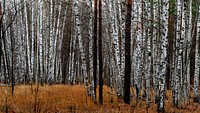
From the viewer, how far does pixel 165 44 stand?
1146cm

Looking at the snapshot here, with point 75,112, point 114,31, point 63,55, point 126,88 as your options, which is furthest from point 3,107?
point 63,55

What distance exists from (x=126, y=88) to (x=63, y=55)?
90.1 feet

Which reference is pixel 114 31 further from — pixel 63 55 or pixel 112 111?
pixel 63 55

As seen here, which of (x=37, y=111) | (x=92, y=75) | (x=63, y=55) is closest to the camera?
(x=37, y=111)

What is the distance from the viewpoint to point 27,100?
1192cm

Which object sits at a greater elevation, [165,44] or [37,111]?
[165,44]

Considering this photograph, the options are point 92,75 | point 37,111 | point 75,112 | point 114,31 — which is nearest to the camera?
point 37,111

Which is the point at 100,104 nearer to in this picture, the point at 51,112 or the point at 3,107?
the point at 51,112

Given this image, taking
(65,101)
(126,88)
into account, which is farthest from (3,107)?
(126,88)

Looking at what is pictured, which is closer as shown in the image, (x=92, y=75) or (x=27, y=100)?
(x=27, y=100)

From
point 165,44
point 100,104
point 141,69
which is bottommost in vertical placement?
point 100,104

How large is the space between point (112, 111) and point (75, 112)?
1.29 m

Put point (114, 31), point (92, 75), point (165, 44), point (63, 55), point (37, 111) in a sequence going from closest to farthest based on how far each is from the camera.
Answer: point (37, 111) < point (165, 44) < point (92, 75) < point (114, 31) < point (63, 55)

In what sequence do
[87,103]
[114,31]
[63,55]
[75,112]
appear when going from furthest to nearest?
1. [63,55]
2. [114,31]
3. [87,103]
4. [75,112]
